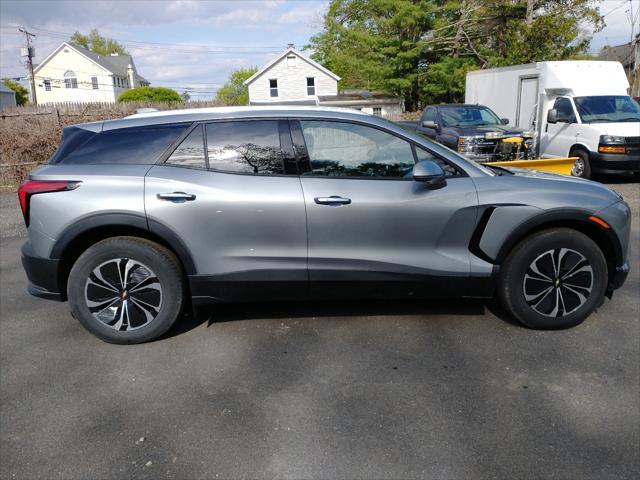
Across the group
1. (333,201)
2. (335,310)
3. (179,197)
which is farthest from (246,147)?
(335,310)

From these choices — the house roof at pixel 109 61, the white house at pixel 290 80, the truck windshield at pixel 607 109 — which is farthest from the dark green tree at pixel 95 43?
the truck windshield at pixel 607 109

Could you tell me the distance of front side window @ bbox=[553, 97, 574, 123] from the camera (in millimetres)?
11906

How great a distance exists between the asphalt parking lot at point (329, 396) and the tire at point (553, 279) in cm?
17

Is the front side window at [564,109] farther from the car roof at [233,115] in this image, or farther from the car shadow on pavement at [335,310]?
the car roof at [233,115]

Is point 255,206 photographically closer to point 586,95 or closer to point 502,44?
point 586,95

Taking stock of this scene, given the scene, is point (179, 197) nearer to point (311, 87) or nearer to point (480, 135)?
point (480, 135)

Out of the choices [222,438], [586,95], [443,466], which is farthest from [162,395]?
[586,95]

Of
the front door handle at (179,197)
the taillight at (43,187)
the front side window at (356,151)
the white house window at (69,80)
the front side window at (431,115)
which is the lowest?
the front door handle at (179,197)

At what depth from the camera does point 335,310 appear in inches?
178

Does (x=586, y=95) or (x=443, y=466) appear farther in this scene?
(x=586, y=95)

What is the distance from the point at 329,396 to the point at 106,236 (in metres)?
2.05

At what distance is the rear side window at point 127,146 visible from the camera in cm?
389

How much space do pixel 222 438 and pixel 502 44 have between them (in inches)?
1340

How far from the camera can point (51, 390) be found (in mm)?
3393
